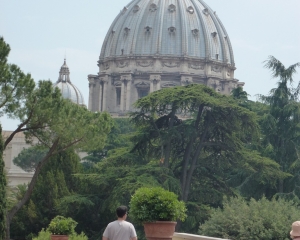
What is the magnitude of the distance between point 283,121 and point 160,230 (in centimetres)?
2293

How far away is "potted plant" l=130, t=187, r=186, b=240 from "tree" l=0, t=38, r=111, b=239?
26.0 feet

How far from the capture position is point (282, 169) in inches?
1372

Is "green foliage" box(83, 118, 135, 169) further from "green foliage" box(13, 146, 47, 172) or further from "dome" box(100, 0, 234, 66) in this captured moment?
"dome" box(100, 0, 234, 66)

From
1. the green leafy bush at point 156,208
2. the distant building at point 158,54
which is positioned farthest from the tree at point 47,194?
the distant building at point 158,54

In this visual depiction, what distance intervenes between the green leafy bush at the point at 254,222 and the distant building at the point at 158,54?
75.4 meters

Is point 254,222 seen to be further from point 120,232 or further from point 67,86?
point 67,86

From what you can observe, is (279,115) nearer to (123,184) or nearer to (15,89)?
(123,184)

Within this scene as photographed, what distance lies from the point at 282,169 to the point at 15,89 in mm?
15057

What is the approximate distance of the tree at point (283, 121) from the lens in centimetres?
3541

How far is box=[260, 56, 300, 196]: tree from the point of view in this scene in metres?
35.4

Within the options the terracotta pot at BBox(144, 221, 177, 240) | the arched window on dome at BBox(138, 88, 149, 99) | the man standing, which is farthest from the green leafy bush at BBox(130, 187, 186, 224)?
the arched window on dome at BBox(138, 88, 149, 99)

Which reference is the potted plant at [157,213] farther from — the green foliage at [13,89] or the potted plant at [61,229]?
the green foliage at [13,89]

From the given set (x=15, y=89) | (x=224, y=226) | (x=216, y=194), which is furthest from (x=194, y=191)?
(x=15, y=89)

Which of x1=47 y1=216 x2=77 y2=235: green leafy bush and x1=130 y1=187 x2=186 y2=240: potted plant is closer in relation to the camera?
x1=130 y1=187 x2=186 y2=240: potted plant
